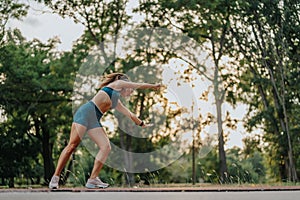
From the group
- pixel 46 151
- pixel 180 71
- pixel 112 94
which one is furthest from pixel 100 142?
pixel 46 151

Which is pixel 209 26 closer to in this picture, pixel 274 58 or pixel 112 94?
pixel 274 58

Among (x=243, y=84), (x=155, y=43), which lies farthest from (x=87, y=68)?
(x=243, y=84)

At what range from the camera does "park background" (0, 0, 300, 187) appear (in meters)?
20.0

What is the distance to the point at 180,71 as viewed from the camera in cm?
2030

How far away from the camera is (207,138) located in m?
21.1

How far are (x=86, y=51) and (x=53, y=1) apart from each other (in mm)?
2574

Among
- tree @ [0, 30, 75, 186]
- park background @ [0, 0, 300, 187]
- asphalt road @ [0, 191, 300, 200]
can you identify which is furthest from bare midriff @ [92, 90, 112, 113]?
tree @ [0, 30, 75, 186]

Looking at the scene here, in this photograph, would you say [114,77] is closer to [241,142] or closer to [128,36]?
[128,36]

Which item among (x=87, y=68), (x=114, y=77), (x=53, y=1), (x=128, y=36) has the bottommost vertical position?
(x=114, y=77)

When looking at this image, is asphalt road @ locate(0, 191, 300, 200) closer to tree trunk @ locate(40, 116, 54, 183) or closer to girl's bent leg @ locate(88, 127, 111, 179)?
girl's bent leg @ locate(88, 127, 111, 179)

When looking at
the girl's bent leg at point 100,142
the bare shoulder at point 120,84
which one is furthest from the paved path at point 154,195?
the bare shoulder at point 120,84

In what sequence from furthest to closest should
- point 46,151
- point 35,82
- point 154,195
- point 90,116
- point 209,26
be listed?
point 46,151
point 35,82
point 209,26
point 154,195
point 90,116

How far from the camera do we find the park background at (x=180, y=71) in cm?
2005

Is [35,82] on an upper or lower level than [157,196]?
upper
